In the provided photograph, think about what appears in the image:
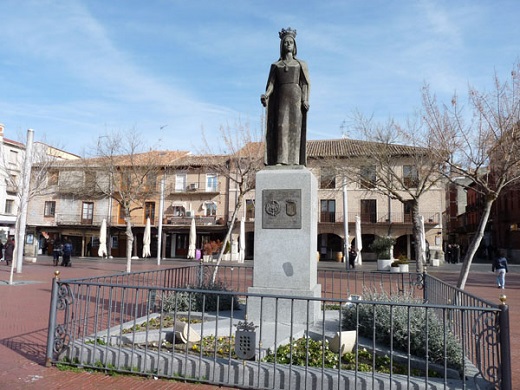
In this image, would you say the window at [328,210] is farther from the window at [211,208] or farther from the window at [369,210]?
the window at [211,208]

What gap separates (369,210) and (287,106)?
35762 mm

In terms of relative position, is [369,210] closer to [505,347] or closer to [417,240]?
[417,240]

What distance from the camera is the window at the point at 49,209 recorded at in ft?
155

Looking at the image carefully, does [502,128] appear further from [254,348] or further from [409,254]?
[409,254]

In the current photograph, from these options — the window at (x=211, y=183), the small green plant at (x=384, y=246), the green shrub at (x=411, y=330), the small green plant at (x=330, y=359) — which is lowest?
the small green plant at (x=330, y=359)

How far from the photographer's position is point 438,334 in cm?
540

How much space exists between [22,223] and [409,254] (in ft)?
107

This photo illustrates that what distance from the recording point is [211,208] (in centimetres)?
4541

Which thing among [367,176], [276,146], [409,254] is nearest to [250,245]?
[409,254]

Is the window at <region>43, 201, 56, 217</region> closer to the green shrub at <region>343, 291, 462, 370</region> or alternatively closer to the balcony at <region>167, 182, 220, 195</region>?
the balcony at <region>167, 182, 220, 195</region>

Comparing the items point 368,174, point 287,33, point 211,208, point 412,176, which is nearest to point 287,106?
point 287,33

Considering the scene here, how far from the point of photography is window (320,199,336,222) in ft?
137

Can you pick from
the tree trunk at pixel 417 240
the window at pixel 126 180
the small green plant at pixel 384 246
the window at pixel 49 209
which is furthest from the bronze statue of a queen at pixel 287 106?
the window at pixel 49 209

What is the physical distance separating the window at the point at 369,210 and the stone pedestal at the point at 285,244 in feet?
117
